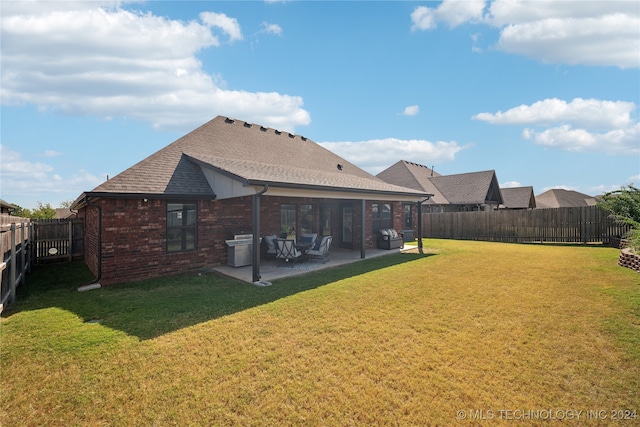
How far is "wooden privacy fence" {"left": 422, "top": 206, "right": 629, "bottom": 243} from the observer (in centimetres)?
1580

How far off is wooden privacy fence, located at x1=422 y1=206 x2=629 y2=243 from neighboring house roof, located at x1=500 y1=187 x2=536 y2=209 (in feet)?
48.7

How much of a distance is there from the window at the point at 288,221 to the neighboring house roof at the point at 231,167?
1.62 meters

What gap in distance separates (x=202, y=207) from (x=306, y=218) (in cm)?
468

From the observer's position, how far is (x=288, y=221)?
12445mm

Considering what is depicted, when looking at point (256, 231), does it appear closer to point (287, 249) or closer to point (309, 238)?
point (287, 249)

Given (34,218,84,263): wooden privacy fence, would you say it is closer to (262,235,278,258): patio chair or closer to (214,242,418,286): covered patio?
(214,242,418,286): covered patio

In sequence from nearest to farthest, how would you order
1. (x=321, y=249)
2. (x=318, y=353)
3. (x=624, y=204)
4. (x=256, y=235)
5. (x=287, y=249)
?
(x=318, y=353) < (x=256, y=235) < (x=287, y=249) < (x=321, y=249) < (x=624, y=204)

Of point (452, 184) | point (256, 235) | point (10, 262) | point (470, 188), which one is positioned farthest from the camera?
point (452, 184)

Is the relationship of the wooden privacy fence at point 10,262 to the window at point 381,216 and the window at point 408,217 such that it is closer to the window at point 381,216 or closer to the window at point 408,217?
the window at point 381,216

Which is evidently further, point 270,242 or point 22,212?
point 22,212

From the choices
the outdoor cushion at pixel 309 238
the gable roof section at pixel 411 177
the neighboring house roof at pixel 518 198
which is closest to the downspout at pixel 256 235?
the outdoor cushion at pixel 309 238

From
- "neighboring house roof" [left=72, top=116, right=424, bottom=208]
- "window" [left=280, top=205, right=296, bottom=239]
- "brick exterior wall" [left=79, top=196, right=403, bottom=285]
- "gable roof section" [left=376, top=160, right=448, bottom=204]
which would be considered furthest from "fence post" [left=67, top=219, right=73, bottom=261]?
"gable roof section" [left=376, top=160, right=448, bottom=204]

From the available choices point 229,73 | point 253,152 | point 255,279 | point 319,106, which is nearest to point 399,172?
point 319,106

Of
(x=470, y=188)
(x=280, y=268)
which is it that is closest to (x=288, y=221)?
(x=280, y=268)
